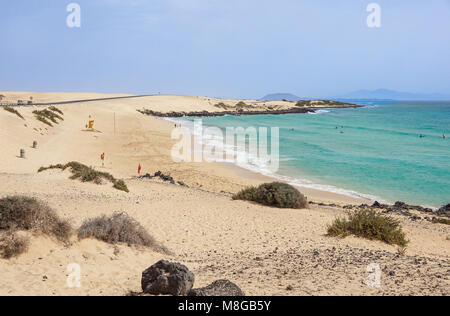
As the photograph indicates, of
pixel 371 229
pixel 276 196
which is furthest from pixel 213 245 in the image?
pixel 276 196

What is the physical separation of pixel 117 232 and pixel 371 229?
22.3ft

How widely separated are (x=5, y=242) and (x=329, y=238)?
299 inches

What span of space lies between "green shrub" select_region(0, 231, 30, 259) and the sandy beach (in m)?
0.12

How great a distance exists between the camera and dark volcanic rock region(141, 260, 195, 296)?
204 inches

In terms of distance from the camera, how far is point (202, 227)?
35.3ft

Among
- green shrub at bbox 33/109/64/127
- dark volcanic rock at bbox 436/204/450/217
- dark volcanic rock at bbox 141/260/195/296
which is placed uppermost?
green shrub at bbox 33/109/64/127

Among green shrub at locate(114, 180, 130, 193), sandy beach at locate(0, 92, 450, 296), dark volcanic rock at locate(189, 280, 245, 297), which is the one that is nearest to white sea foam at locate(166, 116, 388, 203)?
sandy beach at locate(0, 92, 450, 296)

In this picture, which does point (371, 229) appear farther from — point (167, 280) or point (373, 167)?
point (373, 167)

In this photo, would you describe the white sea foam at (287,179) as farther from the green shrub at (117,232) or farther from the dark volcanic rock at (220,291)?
the dark volcanic rock at (220,291)

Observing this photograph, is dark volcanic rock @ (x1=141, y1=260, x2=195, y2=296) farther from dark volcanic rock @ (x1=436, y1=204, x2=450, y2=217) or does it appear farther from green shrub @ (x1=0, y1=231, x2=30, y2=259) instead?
dark volcanic rock @ (x1=436, y1=204, x2=450, y2=217)

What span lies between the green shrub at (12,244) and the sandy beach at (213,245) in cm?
12

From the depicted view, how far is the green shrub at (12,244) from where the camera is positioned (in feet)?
19.7
